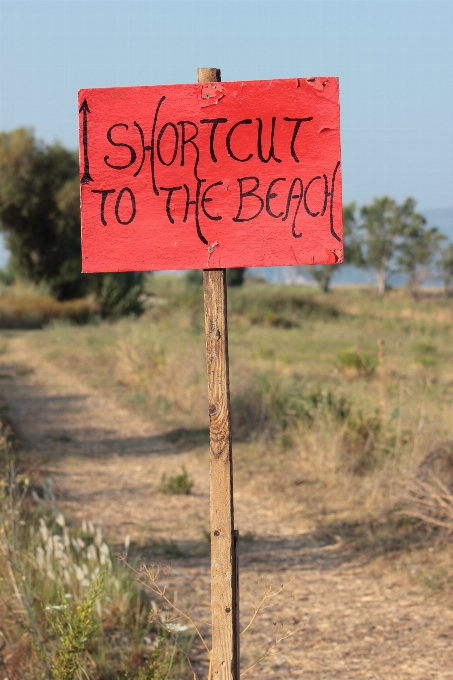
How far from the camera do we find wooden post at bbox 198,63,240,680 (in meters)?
2.25

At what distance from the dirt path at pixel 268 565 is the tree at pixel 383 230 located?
221 ft

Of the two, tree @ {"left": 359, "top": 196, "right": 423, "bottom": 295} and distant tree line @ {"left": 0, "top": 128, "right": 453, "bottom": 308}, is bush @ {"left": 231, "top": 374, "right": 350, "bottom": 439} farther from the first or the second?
tree @ {"left": 359, "top": 196, "right": 423, "bottom": 295}

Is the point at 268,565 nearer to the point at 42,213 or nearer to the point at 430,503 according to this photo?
the point at 430,503

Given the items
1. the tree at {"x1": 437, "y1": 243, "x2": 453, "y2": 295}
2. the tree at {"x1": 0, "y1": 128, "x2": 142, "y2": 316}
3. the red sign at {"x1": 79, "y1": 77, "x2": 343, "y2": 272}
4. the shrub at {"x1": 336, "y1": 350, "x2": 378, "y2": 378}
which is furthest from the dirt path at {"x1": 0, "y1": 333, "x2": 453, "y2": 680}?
the tree at {"x1": 437, "y1": 243, "x2": 453, "y2": 295}

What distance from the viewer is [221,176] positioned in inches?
89.7

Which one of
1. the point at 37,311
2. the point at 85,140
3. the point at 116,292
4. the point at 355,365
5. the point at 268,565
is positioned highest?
the point at 85,140

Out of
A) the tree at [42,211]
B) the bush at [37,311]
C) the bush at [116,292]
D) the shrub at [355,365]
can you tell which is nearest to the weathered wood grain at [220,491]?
the shrub at [355,365]

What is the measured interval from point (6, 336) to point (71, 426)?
1459 cm

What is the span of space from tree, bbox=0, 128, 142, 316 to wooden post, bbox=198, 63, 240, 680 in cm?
2795

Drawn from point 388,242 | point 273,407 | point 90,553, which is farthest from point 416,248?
point 90,553

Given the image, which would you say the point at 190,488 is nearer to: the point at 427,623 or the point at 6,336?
the point at 427,623

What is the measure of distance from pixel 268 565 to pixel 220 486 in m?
2.68

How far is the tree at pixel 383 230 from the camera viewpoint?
74750mm

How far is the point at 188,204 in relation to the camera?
2.27 meters
